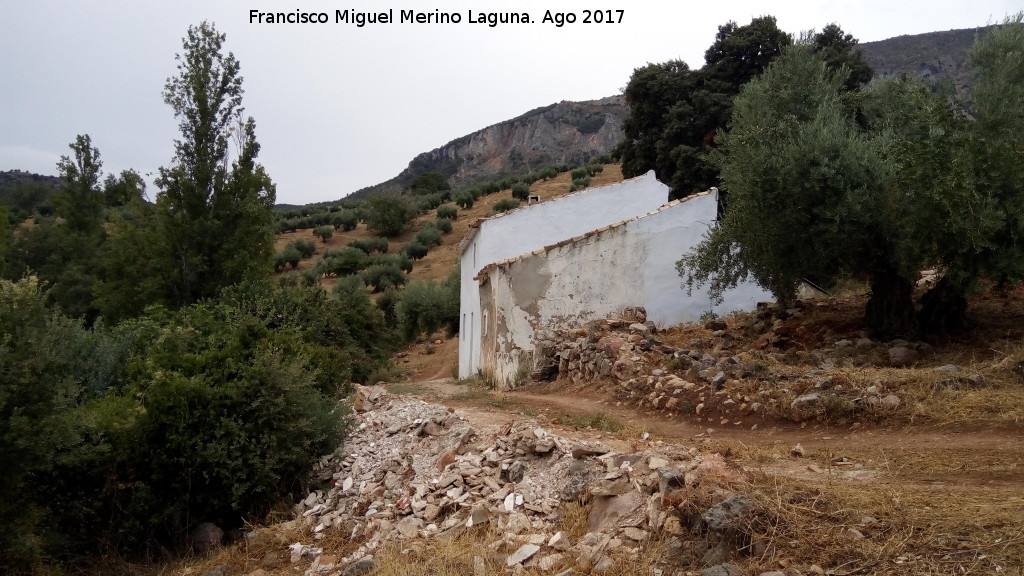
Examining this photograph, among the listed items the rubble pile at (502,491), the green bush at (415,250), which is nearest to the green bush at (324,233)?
the green bush at (415,250)

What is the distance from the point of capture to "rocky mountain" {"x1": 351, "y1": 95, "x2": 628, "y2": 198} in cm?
8244

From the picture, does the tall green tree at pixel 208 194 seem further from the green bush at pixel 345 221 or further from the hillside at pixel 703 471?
the green bush at pixel 345 221

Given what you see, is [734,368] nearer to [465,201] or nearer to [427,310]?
Answer: [427,310]

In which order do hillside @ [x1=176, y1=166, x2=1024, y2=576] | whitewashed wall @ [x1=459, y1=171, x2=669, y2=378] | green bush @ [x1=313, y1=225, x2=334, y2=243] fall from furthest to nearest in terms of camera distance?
Result: 1. green bush @ [x1=313, y1=225, x2=334, y2=243]
2. whitewashed wall @ [x1=459, y1=171, x2=669, y2=378]
3. hillside @ [x1=176, y1=166, x2=1024, y2=576]

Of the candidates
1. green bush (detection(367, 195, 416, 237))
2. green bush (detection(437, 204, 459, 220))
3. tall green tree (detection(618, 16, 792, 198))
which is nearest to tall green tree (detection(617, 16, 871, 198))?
tall green tree (detection(618, 16, 792, 198))

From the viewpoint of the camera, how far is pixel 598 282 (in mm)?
14953

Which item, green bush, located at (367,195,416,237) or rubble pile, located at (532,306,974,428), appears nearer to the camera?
rubble pile, located at (532,306,974,428)

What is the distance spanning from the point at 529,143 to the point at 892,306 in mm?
78271

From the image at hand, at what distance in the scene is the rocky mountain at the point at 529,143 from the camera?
82438 millimetres

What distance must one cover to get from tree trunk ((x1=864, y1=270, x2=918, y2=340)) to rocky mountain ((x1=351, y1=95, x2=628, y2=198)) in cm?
6769

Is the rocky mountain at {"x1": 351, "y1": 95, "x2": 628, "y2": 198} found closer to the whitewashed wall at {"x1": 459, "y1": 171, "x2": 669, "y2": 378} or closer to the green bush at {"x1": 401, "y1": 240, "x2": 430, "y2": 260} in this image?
A: the green bush at {"x1": 401, "y1": 240, "x2": 430, "y2": 260}

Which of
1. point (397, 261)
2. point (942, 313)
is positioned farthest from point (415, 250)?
point (942, 313)

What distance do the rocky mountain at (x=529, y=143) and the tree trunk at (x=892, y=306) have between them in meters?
67.7

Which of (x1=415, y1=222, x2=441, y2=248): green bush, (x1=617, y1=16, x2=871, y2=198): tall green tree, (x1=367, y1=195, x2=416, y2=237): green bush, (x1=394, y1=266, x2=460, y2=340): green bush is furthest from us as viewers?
(x1=367, y1=195, x2=416, y2=237): green bush
